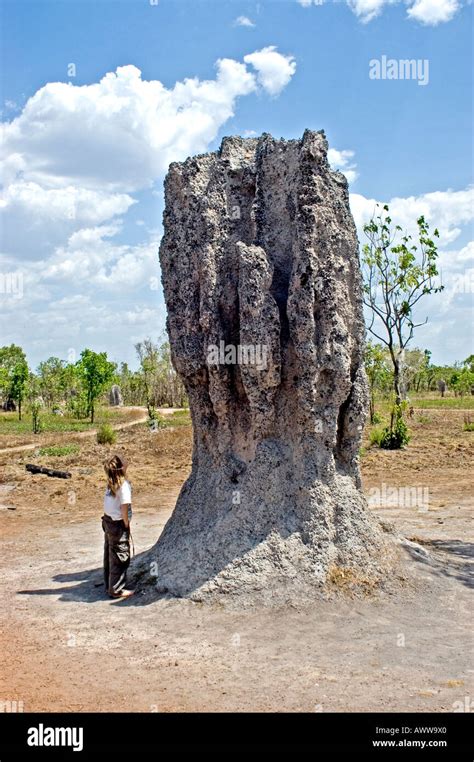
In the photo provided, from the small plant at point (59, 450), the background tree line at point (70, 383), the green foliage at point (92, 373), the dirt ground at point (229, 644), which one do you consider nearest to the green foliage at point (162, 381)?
the background tree line at point (70, 383)

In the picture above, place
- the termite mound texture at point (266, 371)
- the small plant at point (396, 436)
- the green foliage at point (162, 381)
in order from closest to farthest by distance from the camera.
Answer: the termite mound texture at point (266, 371)
the small plant at point (396, 436)
the green foliage at point (162, 381)

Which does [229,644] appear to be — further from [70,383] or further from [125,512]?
[70,383]

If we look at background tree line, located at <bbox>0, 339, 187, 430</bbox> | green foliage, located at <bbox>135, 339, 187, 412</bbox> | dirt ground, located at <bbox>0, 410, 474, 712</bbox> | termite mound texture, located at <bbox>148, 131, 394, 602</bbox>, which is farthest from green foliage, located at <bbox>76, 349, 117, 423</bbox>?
termite mound texture, located at <bbox>148, 131, 394, 602</bbox>

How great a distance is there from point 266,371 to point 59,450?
44.5 ft

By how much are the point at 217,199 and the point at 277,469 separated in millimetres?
2866

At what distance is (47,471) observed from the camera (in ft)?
50.6

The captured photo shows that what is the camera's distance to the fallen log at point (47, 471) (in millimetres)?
15039

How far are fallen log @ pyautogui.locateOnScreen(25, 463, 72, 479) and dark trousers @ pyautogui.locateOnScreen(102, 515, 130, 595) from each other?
8551 millimetres

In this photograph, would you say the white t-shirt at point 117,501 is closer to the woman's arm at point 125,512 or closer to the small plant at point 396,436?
the woman's arm at point 125,512

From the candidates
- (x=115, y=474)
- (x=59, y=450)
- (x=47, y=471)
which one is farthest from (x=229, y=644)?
(x=59, y=450)

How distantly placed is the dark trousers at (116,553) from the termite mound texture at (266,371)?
386 millimetres

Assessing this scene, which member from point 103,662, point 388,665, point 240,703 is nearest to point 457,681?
point 388,665

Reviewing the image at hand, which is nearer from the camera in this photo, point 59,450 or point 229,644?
point 229,644

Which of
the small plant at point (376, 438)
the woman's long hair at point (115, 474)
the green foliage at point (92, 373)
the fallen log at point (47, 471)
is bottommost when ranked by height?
the fallen log at point (47, 471)
